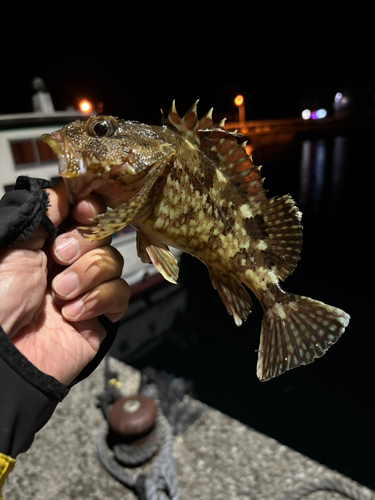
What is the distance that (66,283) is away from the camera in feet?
5.66

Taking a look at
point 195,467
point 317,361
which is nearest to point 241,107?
point 317,361

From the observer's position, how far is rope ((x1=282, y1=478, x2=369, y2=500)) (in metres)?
3.93

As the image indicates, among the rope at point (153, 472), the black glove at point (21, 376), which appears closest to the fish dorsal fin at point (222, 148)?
the black glove at point (21, 376)

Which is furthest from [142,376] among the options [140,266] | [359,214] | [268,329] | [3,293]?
[359,214]

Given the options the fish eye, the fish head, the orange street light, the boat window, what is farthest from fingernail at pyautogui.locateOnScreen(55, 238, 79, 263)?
the orange street light

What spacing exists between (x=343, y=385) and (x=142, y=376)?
3.91 metres

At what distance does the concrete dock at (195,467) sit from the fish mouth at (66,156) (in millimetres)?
4364

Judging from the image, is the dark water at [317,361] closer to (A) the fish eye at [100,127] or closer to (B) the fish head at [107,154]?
(B) the fish head at [107,154]

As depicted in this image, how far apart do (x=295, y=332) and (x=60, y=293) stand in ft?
4.45

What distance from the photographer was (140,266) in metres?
8.83

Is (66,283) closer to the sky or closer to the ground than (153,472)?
closer to the sky

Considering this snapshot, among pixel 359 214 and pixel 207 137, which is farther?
pixel 359 214

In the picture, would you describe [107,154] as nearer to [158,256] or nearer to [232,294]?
[158,256]

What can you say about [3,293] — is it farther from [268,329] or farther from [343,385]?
[343,385]
